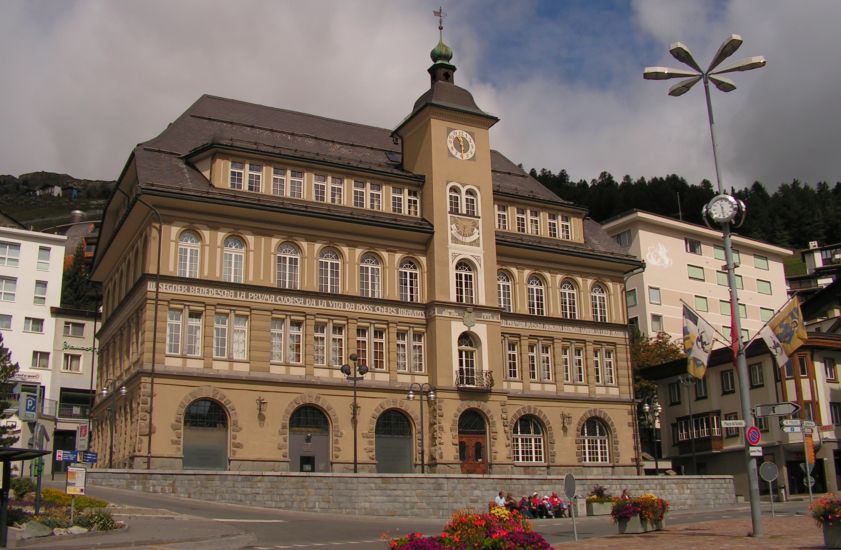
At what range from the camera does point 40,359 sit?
79.0 m

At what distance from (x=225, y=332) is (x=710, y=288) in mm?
58644

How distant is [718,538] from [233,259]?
96.2 ft

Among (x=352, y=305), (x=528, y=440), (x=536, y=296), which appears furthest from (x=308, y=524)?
(x=536, y=296)

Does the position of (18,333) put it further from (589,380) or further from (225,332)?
(589,380)

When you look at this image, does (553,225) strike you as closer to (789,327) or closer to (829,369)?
(829,369)

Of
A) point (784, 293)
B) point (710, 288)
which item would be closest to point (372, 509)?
point (710, 288)

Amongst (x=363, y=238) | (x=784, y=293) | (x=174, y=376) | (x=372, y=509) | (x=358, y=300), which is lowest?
(x=372, y=509)

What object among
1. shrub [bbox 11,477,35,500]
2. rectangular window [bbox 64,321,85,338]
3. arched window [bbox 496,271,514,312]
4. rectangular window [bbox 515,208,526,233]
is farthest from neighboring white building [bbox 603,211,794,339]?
shrub [bbox 11,477,35,500]

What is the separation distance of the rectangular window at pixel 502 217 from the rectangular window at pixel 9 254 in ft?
153

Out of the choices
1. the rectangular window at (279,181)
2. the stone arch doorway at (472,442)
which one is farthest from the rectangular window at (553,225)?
the rectangular window at (279,181)

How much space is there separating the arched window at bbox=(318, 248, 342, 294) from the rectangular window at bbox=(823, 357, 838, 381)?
3180 centimetres

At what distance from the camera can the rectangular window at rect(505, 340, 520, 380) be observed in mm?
53438

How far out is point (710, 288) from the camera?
9075cm

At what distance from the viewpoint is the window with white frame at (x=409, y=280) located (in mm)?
50969
